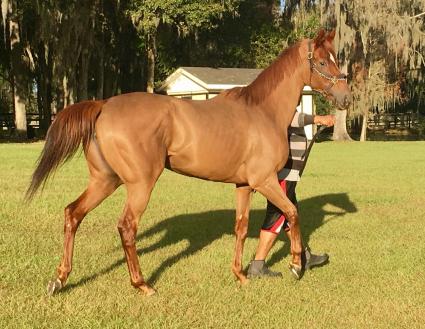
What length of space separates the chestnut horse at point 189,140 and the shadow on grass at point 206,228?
2.80 feet

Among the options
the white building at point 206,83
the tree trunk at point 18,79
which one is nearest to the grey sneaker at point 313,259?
the white building at point 206,83

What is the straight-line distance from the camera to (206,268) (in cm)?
588

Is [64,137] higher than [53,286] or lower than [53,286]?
higher

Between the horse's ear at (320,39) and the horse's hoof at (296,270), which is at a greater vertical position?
the horse's ear at (320,39)

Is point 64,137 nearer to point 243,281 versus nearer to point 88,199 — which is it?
point 88,199

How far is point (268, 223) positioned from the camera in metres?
5.98

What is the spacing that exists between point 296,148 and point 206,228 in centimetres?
262

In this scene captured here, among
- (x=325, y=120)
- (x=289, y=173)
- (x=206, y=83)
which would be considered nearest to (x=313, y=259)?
(x=289, y=173)

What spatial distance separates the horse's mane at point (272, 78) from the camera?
18.5ft

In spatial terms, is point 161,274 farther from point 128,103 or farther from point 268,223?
point 128,103

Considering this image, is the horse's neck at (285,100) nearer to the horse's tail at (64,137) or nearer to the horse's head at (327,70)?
the horse's head at (327,70)

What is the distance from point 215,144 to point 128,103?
0.89 meters

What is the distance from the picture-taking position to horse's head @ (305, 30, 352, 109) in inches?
219

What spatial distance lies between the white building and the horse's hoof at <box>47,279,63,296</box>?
27519 mm
